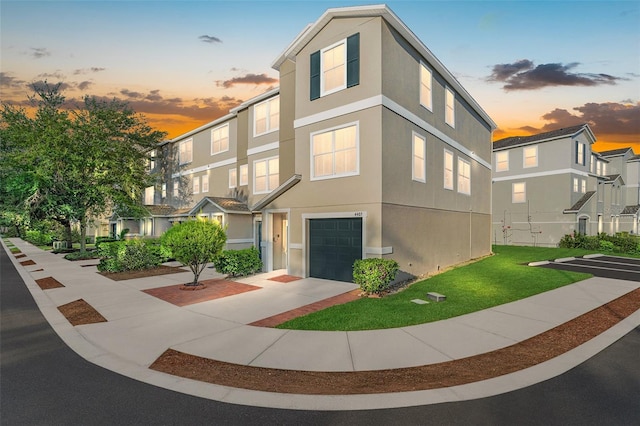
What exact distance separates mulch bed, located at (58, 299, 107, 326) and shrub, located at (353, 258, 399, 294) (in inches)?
305

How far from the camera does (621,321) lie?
804 cm

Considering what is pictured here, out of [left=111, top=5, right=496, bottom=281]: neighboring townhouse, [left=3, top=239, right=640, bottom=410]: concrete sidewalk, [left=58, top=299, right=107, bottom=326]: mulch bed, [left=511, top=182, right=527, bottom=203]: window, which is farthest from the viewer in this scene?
[left=511, top=182, right=527, bottom=203]: window

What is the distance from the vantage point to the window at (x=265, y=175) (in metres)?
19.0

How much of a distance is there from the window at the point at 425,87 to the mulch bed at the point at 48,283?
1868 centimetres

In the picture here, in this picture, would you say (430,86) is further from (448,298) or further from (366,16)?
(448,298)

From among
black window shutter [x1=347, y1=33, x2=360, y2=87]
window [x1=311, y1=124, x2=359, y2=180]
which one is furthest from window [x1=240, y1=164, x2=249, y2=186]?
black window shutter [x1=347, y1=33, x2=360, y2=87]

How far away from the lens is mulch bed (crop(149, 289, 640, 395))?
488 cm

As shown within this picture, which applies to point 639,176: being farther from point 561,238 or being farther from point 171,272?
point 171,272

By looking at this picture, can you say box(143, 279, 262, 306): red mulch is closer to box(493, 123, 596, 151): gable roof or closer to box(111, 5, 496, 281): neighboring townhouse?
box(111, 5, 496, 281): neighboring townhouse

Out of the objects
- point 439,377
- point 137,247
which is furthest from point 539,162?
point 137,247

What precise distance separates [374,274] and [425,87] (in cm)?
1041

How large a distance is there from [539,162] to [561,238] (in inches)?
296

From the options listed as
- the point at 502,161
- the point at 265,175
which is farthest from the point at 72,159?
the point at 502,161

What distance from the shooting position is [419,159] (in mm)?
14750
